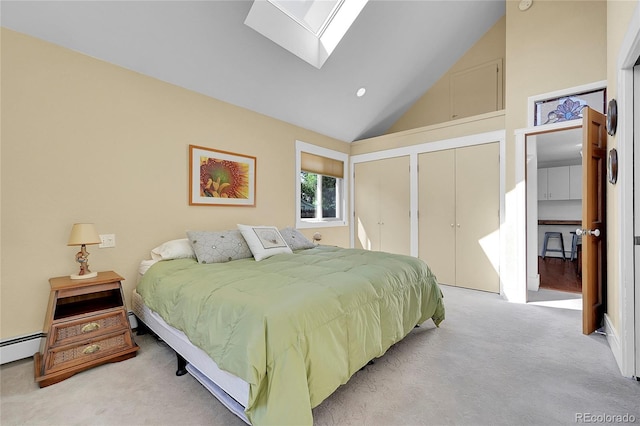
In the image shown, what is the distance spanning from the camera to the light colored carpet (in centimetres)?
149

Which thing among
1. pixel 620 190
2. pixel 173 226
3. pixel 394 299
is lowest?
pixel 394 299

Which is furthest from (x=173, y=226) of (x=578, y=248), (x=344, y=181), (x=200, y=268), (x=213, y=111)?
(x=578, y=248)

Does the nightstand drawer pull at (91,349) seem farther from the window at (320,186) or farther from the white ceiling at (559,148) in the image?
the white ceiling at (559,148)

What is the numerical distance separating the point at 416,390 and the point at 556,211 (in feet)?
22.3

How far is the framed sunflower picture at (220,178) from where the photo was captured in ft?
10.0

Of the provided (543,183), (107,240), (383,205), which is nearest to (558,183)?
(543,183)

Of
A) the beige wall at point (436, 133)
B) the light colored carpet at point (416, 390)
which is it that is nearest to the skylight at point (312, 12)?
the beige wall at point (436, 133)

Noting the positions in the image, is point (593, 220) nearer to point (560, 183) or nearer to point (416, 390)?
point (416, 390)

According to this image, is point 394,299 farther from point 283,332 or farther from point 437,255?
point 437,255

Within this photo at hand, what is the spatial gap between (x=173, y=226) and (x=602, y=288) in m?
4.15

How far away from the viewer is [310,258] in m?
2.56

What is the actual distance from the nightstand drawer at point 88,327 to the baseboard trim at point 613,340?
350 centimetres

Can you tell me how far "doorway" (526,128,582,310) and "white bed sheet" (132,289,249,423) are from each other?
4.11 metres

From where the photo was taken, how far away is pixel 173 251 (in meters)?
2.55
